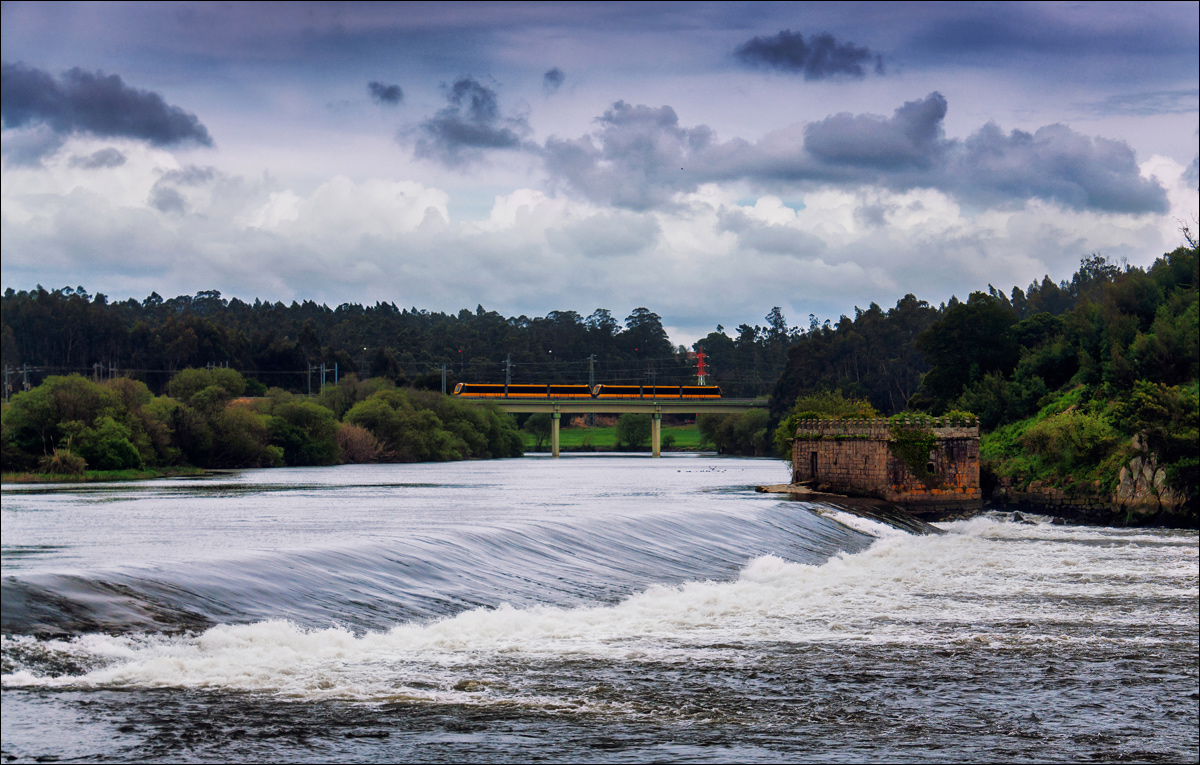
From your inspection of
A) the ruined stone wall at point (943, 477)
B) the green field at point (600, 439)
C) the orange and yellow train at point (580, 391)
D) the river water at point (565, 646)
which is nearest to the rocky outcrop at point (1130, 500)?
the ruined stone wall at point (943, 477)

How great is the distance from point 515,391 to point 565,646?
105 m

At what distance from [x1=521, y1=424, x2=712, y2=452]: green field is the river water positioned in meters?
117

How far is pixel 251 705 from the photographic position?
1241 cm

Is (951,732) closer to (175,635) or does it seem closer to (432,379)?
(175,635)

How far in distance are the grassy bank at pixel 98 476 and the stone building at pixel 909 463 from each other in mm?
34771

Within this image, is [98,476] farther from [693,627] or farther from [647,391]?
[647,391]

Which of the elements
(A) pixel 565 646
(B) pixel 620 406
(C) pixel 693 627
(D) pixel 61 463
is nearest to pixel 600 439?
(B) pixel 620 406

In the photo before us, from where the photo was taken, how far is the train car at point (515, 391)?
118 metres

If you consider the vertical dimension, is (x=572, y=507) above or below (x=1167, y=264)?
below

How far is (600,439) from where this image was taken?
168000mm

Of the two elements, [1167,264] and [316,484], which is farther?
Result: [1167,264]

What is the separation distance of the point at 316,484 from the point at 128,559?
36.6 meters

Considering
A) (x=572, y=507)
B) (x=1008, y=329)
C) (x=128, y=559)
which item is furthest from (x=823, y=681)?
(x=1008, y=329)

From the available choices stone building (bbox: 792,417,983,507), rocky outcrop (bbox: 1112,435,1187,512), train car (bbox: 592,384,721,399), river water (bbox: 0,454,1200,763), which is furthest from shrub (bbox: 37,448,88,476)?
train car (bbox: 592,384,721,399)
